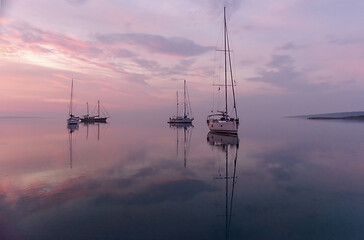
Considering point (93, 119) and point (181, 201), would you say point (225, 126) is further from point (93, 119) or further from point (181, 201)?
point (93, 119)

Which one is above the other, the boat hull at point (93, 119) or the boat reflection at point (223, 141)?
the boat hull at point (93, 119)

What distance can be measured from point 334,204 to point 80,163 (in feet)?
53.0

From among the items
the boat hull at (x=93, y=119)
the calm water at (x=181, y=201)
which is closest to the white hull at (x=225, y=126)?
the calm water at (x=181, y=201)

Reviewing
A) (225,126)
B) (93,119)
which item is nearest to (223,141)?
(225,126)

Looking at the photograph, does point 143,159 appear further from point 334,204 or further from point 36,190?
point 334,204

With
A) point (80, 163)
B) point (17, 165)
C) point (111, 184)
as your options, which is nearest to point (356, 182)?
point (111, 184)

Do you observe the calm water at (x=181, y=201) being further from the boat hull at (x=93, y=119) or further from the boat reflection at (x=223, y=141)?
the boat hull at (x=93, y=119)

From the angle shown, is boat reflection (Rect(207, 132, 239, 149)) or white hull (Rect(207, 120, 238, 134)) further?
white hull (Rect(207, 120, 238, 134))

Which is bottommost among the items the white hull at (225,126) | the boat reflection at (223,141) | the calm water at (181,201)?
the calm water at (181,201)

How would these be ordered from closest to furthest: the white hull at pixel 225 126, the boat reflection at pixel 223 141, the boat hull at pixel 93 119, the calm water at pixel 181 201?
1. the calm water at pixel 181 201
2. the boat reflection at pixel 223 141
3. the white hull at pixel 225 126
4. the boat hull at pixel 93 119

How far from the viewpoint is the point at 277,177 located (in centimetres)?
1443

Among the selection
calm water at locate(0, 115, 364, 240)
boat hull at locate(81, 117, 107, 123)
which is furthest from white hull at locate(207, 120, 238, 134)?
boat hull at locate(81, 117, 107, 123)

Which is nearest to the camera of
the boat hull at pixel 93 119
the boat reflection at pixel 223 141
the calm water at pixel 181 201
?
the calm water at pixel 181 201

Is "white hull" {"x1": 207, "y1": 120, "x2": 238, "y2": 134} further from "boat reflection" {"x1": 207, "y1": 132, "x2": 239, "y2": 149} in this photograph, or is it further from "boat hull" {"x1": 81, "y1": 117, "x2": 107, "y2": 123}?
"boat hull" {"x1": 81, "y1": 117, "x2": 107, "y2": 123}
